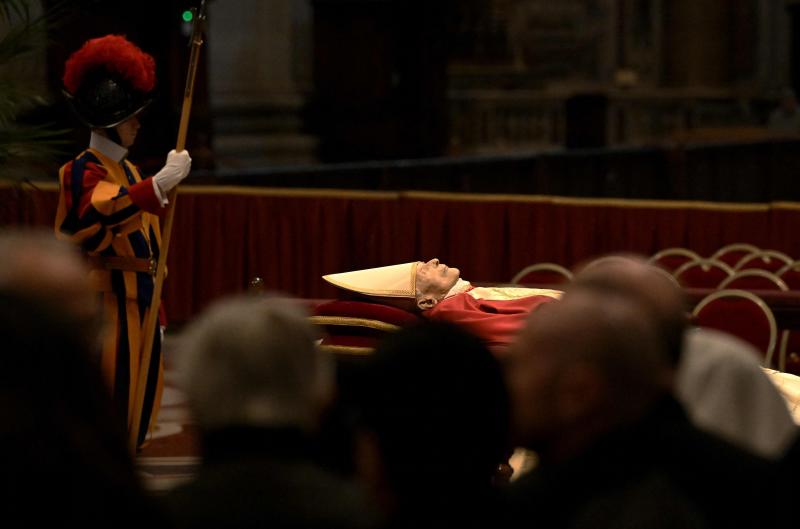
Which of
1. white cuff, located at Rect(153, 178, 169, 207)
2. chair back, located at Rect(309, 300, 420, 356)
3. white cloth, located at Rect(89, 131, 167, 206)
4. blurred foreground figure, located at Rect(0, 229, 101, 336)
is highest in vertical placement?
white cloth, located at Rect(89, 131, 167, 206)

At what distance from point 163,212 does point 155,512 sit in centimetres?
402

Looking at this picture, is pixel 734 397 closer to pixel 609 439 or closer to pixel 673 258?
pixel 609 439

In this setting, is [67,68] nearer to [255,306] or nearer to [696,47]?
[255,306]

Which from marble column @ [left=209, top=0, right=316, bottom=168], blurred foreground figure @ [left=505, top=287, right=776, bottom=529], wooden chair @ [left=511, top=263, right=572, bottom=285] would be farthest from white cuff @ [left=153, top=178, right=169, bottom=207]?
marble column @ [left=209, top=0, right=316, bottom=168]

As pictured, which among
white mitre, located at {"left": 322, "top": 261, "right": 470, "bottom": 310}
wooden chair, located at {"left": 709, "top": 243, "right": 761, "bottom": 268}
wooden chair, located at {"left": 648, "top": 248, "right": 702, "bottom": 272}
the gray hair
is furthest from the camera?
wooden chair, located at {"left": 709, "top": 243, "right": 761, "bottom": 268}

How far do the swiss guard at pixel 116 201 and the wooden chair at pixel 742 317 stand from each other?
2203 mm

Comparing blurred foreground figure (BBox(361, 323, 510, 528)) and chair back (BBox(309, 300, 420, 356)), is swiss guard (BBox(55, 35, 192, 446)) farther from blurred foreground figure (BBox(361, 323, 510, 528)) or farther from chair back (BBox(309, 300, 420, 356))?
blurred foreground figure (BBox(361, 323, 510, 528))

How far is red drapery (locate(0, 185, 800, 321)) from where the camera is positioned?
9125 millimetres

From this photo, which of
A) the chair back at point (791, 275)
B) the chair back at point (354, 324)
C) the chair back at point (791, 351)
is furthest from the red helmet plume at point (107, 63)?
the chair back at point (791, 275)

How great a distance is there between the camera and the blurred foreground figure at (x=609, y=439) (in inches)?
92.0

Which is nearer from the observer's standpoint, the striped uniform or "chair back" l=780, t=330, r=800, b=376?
the striped uniform

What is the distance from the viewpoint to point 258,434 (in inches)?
84.7

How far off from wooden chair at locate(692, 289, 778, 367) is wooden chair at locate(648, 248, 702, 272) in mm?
2011

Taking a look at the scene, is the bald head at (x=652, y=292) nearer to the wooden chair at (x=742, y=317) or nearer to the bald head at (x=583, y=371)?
the bald head at (x=583, y=371)
